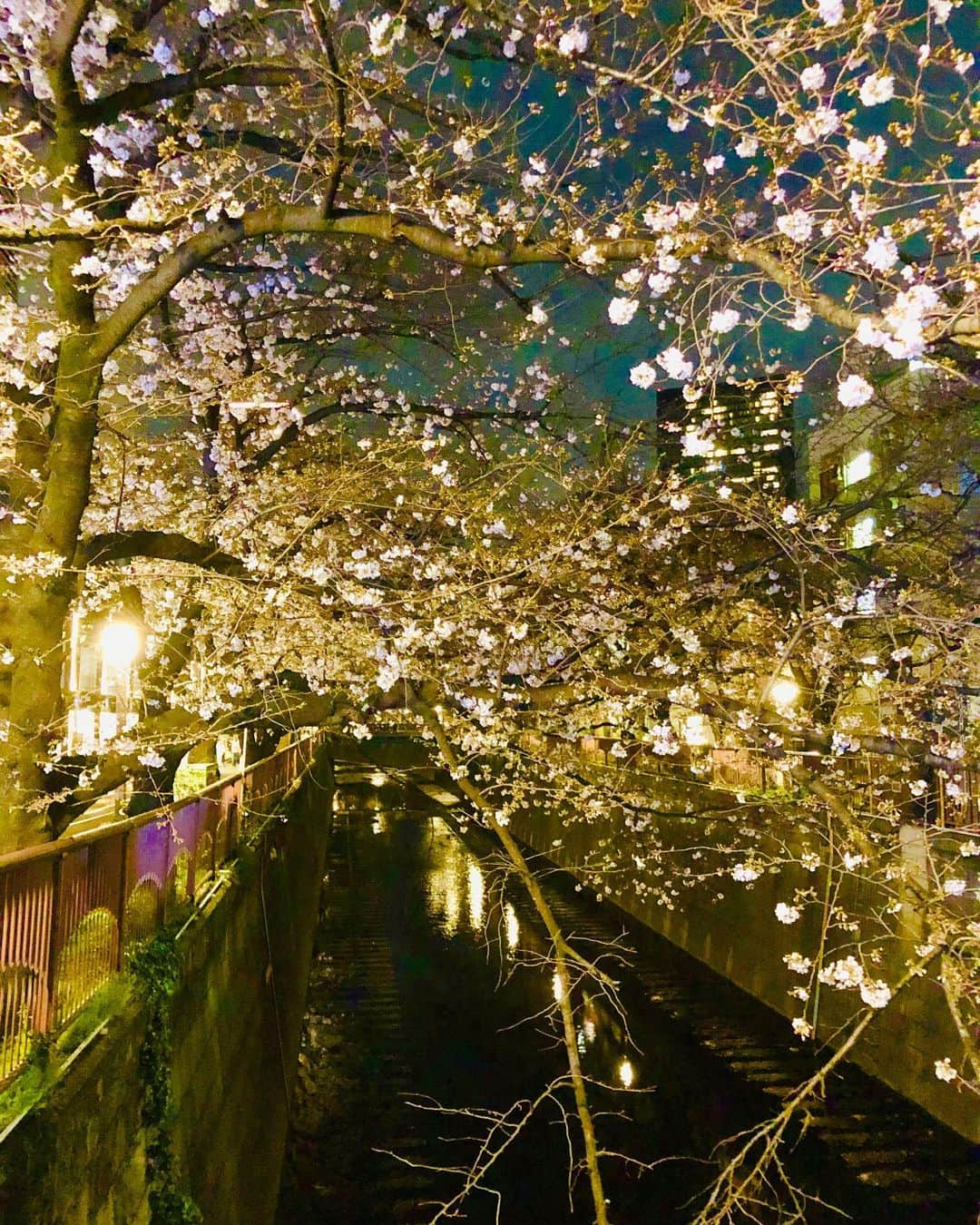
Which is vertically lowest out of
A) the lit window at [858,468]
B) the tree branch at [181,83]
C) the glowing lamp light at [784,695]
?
the glowing lamp light at [784,695]

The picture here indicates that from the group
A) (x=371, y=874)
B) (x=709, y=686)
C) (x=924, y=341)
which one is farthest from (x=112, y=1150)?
(x=371, y=874)

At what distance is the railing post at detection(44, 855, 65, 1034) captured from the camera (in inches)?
192

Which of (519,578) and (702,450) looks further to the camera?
(519,578)

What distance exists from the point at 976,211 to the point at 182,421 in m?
12.4

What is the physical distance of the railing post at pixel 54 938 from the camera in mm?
4887

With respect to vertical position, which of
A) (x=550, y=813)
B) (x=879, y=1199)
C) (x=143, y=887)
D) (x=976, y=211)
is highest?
(x=976, y=211)

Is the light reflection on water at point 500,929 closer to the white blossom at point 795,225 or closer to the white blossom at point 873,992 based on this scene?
the white blossom at point 873,992

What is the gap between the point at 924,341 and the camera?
337 centimetres

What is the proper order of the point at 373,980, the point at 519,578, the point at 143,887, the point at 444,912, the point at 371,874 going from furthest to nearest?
the point at 371,874 < the point at 444,912 < the point at 373,980 < the point at 519,578 < the point at 143,887

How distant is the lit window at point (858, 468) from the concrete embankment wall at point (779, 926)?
12.6 meters

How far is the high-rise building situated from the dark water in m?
4.10

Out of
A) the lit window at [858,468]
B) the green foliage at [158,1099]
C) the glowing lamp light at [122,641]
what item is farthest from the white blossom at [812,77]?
the lit window at [858,468]

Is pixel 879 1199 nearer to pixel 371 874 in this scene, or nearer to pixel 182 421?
pixel 182 421

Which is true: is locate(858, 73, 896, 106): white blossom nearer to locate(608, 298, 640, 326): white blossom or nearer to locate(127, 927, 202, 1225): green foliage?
locate(608, 298, 640, 326): white blossom
